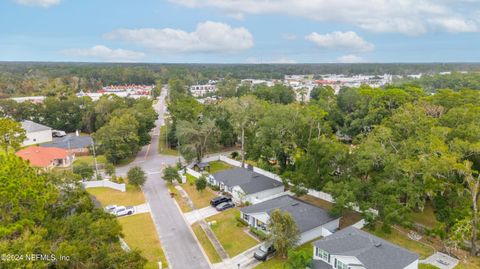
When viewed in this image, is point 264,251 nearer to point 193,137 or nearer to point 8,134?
point 193,137

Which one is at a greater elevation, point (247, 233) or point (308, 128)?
point (308, 128)

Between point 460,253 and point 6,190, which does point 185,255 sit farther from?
point 460,253

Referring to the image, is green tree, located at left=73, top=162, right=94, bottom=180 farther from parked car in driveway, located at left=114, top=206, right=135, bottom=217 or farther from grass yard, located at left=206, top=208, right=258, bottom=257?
grass yard, located at left=206, top=208, right=258, bottom=257

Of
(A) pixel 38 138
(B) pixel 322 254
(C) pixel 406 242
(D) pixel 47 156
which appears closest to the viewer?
(B) pixel 322 254

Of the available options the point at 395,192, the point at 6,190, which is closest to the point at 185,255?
the point at 6,190

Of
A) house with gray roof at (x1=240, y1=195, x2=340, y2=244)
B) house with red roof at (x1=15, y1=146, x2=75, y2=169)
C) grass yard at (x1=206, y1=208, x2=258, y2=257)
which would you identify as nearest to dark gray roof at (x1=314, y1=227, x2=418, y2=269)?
house with gray roof at (x1=240, y1=195, x2=340, y2=244)

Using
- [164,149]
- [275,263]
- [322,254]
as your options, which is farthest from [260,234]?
[164,149]

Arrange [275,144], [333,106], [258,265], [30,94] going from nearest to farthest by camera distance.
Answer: [258,265] → [275,144] → [333,106] → [30,94]
